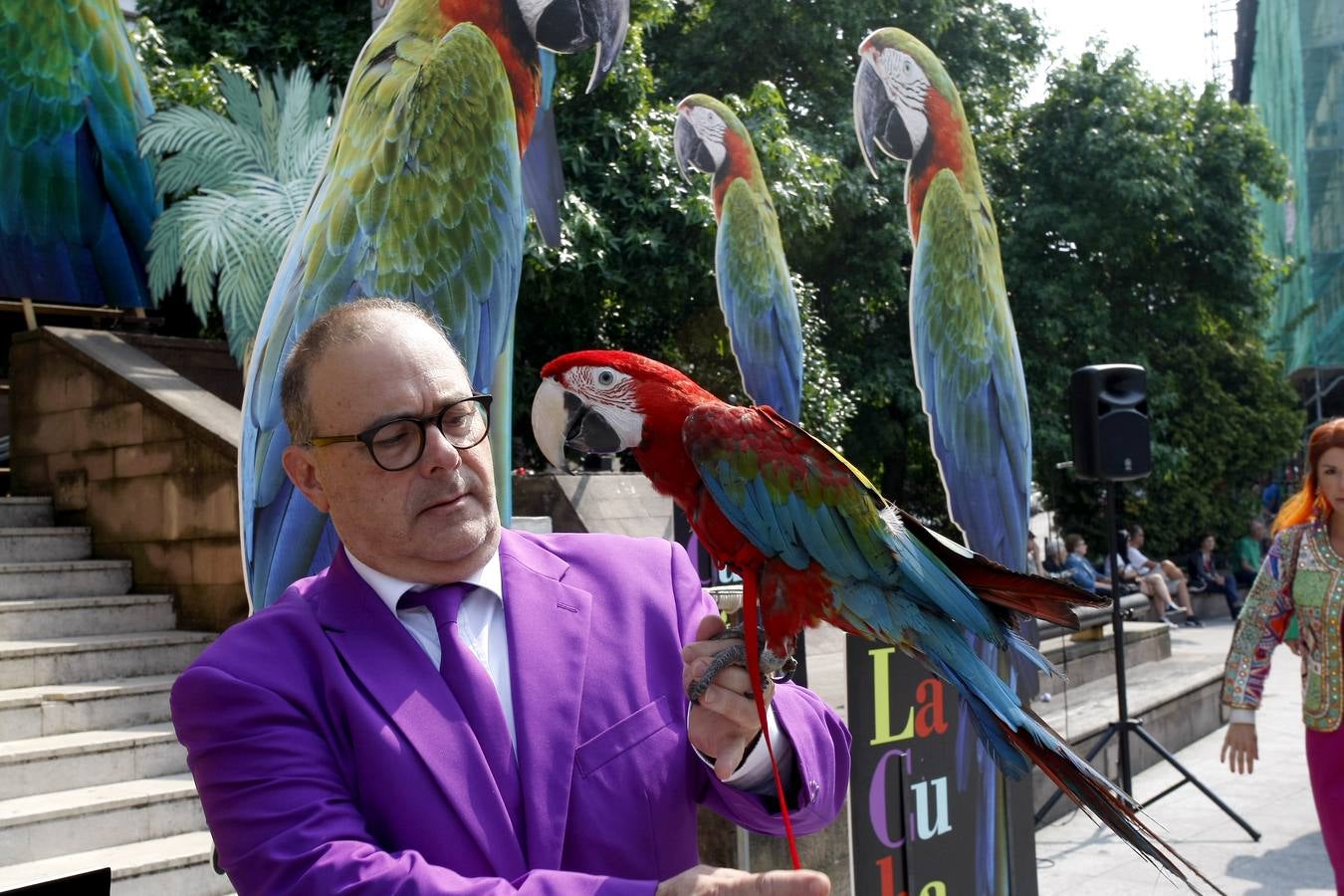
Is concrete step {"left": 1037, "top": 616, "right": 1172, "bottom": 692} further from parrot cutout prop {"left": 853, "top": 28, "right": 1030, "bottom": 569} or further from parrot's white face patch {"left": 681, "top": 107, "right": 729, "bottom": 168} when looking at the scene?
parrot's white face patch {"left": 681, "top": 107, "right": 729, "bottom": 168}

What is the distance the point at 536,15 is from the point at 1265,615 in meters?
3.08

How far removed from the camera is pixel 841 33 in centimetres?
1185

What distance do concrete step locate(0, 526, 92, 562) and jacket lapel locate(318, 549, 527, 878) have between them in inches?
186

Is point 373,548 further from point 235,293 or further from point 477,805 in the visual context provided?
point 235,293

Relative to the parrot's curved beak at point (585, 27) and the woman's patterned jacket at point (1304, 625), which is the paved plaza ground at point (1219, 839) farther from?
the parrot's curved beak at point (585, 27)

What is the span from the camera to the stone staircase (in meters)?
3.92

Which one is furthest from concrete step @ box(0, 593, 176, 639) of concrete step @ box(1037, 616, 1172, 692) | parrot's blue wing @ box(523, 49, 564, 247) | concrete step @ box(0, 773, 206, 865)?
concrete step @ box(1037, 616, 1172, 692)

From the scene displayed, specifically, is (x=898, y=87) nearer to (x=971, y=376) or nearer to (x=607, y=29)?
(x=971, y=376)

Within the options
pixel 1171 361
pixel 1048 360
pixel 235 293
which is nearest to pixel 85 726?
pixel 235 293

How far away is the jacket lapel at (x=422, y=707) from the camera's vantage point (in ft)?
4.07

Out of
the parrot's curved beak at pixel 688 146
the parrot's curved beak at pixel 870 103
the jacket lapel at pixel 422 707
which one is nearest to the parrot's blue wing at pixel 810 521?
the jacket lapel at pixel 422 707

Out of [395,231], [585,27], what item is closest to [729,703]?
[395,231]

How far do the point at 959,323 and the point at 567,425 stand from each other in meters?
4.40

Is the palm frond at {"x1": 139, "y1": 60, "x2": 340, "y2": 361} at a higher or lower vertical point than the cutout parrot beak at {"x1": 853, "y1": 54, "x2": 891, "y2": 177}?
lower
